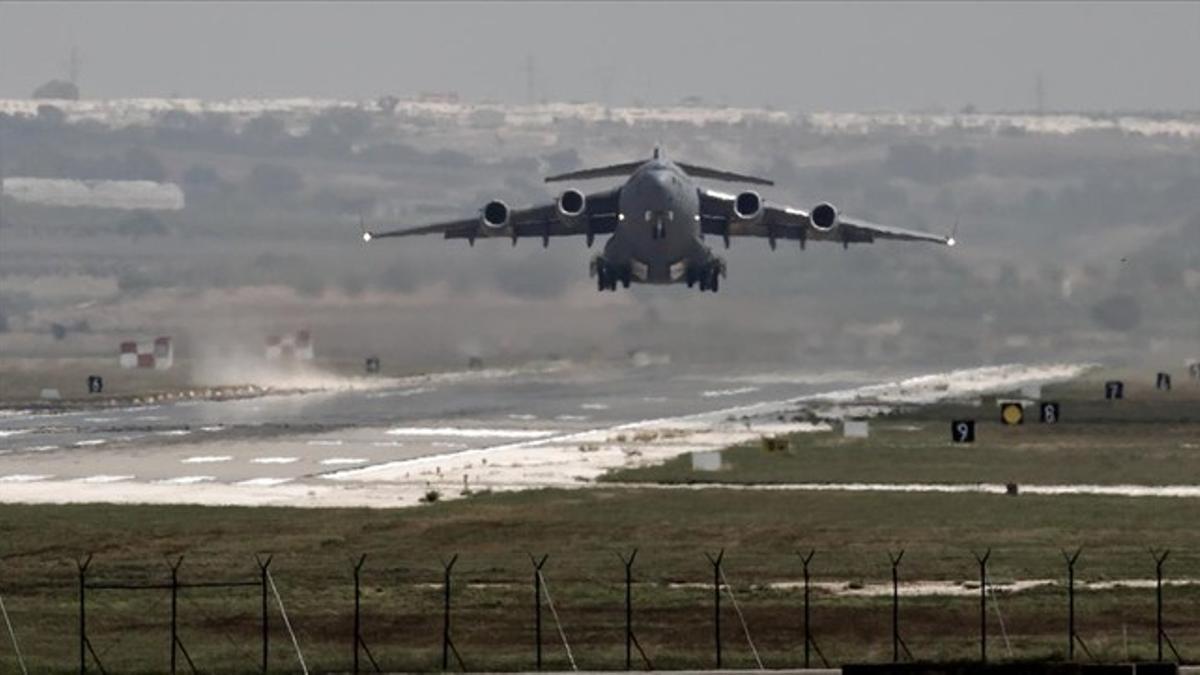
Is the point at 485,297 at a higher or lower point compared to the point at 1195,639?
higher

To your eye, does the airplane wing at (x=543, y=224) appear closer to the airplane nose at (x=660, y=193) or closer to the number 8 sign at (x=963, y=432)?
the airplane nose at (x=660, y=193)

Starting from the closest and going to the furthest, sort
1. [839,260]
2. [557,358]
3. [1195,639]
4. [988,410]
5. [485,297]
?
[1195,639]
[988,410]
[485,297]
[839,260]
[557,358]

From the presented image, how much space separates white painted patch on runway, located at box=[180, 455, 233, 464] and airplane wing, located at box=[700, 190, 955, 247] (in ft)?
76.2

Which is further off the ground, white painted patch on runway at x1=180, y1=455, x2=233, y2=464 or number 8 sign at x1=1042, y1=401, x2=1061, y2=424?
number 8 sign at x1=1042, y1=401, x2=1061, y2=424

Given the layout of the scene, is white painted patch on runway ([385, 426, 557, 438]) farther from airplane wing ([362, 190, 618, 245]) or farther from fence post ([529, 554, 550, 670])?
fence post ([529, 554, 550, 670])

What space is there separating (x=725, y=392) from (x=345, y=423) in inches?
1120

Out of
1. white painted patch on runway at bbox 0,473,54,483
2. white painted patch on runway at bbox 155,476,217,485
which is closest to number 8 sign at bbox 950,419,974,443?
white painted patch on runway at bbox 155,476,217,485

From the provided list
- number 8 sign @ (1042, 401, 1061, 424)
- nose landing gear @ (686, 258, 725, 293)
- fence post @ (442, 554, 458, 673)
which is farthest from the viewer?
nose landing gear @ (686, 258, 725, 293)

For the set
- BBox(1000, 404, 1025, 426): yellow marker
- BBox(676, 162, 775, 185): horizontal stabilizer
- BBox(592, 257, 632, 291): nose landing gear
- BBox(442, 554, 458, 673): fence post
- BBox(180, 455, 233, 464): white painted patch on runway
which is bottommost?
BBox(442, 554, 458, 673): fence post

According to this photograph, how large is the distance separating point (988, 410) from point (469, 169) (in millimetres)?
43502

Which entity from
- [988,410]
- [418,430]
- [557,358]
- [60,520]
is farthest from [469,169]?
[60,520]

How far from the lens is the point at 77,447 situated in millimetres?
84312

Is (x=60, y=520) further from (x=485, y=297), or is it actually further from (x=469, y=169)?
(x=469, y=169)

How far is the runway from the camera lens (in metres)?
71.8
